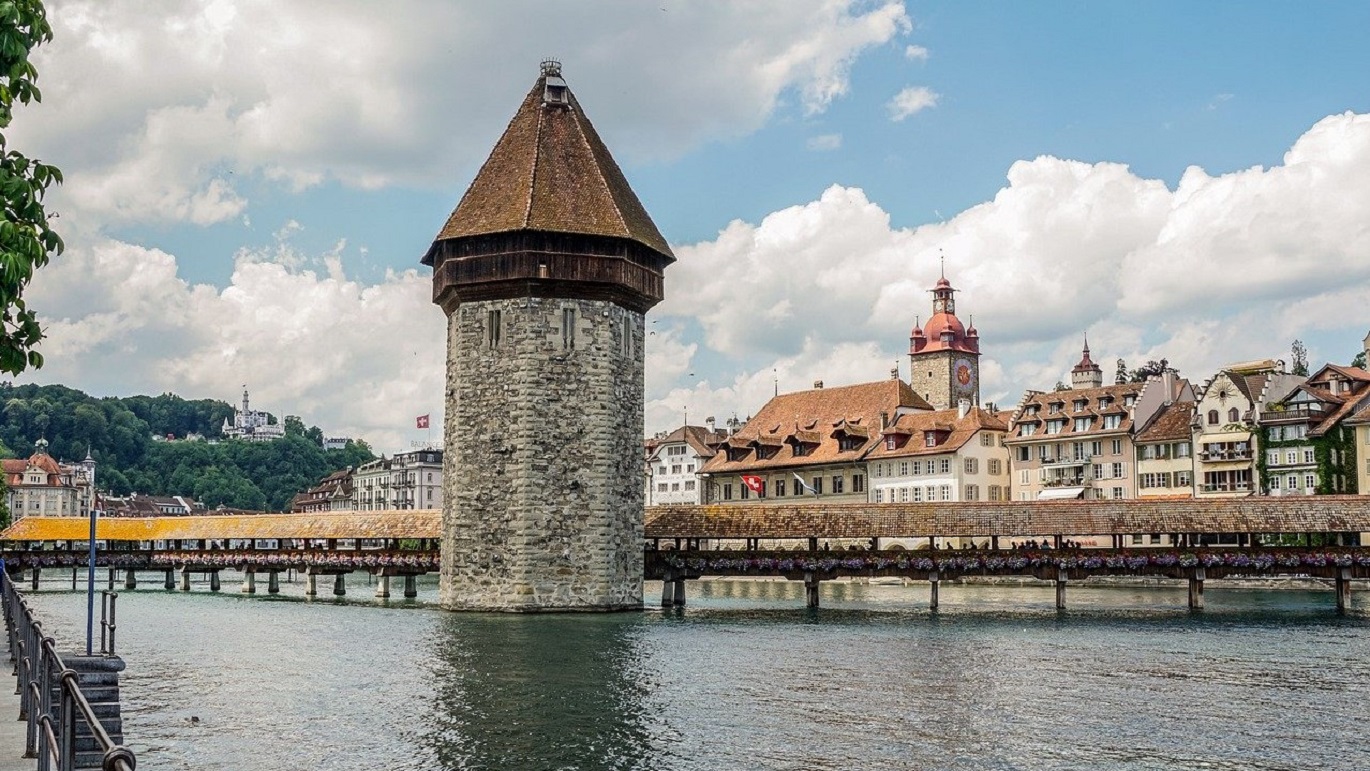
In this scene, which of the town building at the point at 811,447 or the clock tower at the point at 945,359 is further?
the clock tower at the point at 945,359

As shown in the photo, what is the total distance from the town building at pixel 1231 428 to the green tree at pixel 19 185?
59.7 m

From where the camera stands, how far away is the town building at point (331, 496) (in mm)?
148000

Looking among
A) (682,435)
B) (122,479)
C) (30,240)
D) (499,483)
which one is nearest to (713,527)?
(499,483)

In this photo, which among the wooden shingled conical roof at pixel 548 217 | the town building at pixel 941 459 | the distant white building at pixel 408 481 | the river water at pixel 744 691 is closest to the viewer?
the river water at pixel 744 691

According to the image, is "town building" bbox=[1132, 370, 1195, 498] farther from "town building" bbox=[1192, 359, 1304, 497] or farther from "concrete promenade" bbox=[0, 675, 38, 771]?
"concrete promenade" bbox=[0, 675, 38, 771]

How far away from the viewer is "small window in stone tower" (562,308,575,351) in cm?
3709

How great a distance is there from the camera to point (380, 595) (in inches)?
1928

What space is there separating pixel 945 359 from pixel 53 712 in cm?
8521

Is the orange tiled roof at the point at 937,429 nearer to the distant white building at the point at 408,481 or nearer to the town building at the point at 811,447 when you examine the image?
the town building at the point at 811,447

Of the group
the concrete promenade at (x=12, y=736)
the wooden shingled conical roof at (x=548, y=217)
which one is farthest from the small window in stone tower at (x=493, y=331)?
the concrete promenade at (x=12, y=736)

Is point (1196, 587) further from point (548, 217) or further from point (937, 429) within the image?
point (937, 429)

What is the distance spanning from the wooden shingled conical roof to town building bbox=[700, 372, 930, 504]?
32.9 metres

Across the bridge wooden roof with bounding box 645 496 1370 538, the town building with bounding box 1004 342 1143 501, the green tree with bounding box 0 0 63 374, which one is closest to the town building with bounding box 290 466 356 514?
the town building with bounding box 1004 342 1143 501

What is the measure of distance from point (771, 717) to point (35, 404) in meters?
161
